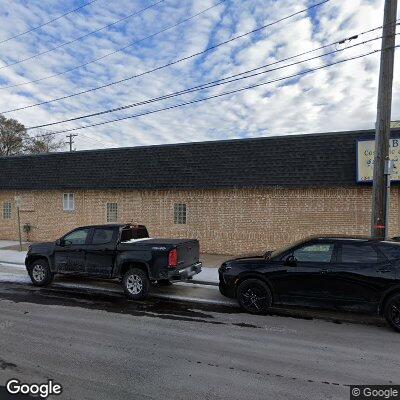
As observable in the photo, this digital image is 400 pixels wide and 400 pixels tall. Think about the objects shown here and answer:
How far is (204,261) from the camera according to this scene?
44.2ft

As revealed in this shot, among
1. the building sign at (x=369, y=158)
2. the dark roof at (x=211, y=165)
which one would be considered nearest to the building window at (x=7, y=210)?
the dark roof at (x=211, y=165)

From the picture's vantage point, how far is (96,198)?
59.0 feet

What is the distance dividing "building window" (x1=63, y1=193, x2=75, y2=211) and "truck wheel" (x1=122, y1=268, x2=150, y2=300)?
1102 cm

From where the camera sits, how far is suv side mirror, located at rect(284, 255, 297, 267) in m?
7.28

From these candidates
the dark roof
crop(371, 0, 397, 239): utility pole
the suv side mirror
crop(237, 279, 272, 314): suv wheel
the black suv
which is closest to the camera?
the black suv

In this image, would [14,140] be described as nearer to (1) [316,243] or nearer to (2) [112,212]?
(2) [112,212]

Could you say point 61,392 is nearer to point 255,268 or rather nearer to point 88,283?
point 255,268

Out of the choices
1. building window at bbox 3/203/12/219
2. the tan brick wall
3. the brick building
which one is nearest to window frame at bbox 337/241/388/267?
the brick building

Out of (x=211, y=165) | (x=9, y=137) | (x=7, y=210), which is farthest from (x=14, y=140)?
(x=211, y=165)

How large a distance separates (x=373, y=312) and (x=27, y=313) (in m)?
6.50

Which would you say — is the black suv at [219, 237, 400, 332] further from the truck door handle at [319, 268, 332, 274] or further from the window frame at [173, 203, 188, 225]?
the window frame at [173, 203, 188, 225]

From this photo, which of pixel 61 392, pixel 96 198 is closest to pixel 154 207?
pixel 96 198

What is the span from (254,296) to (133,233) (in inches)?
145

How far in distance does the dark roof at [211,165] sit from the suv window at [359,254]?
6458mm
